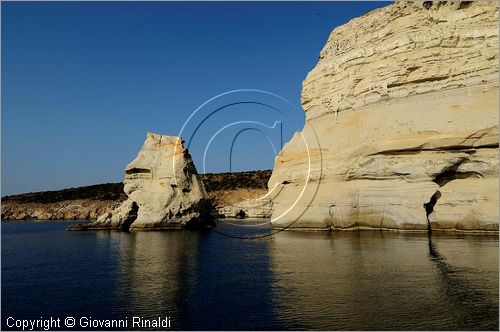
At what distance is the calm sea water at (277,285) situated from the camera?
1112 cm

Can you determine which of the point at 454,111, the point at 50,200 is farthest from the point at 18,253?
the point at 50,200

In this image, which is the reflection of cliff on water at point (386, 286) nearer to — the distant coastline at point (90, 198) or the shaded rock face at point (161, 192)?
the shaded rock face at point (161, 192)

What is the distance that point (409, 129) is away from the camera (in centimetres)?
3167

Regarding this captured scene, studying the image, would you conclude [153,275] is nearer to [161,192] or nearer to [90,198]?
[161,192]

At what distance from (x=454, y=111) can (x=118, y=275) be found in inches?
965

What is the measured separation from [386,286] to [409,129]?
20.1 metres

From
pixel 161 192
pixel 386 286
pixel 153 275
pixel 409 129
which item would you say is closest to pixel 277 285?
pixel 386 286

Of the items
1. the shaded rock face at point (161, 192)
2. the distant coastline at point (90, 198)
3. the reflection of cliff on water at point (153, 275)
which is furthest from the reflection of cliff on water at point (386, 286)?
the distant coastline at point (90, 198)

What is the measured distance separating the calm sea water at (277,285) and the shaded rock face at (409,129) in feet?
18.0

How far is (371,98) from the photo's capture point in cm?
3475

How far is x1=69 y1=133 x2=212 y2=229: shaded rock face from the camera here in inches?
1662

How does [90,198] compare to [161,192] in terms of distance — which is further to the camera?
[90,198]

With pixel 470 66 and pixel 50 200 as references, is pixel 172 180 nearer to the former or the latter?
pixel 470 66

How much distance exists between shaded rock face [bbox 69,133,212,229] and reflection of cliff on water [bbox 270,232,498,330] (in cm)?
2086
